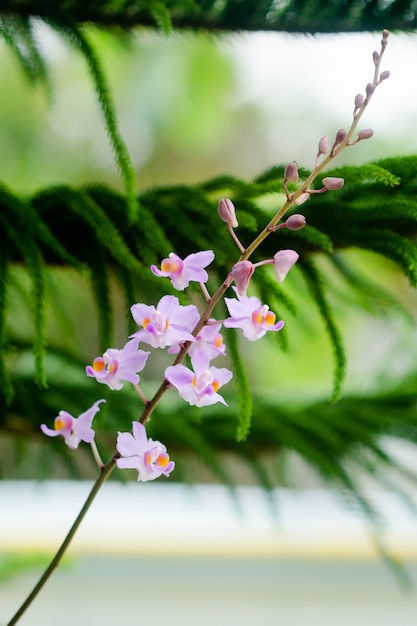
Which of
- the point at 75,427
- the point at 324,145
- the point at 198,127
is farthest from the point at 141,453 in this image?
the point at 198,127

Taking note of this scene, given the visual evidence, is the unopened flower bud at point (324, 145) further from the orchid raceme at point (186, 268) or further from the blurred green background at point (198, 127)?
the blurred green background at point (198, 127)

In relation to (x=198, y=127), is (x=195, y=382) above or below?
below

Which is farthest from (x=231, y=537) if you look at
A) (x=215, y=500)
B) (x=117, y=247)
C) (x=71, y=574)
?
(x=117, y=247)

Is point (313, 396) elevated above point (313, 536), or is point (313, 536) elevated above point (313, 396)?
point (313, 396)

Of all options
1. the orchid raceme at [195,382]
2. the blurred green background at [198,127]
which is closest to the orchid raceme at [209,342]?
the orchid raceme at [195,382]

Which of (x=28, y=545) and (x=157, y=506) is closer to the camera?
(x=28, y=545)

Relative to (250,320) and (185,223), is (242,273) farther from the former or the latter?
(185,223)

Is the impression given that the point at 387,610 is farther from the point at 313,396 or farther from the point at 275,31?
the point at 275,31
